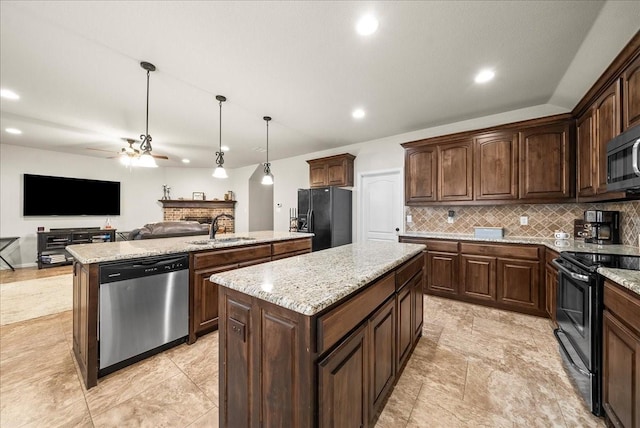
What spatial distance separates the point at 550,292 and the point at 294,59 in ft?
11.5

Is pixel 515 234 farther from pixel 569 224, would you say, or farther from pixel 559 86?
pixel 559 86

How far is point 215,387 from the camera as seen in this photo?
68.7 inches

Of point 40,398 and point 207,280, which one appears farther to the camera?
point 207,280

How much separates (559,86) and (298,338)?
3710 mm

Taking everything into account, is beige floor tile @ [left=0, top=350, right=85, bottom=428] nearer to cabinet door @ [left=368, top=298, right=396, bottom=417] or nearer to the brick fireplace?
cabinet door @ [left=368, top=298, right=396, bottom=417]

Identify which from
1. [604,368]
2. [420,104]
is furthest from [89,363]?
[420,104]

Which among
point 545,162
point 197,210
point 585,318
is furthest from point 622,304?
point 197,210

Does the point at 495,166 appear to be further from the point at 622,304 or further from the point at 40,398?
the point at 40,398

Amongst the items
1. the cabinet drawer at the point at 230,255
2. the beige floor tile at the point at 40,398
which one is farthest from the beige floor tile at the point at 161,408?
the cabinet drawer at the point at 230,255

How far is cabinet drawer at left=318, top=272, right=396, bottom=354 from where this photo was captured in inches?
36.7

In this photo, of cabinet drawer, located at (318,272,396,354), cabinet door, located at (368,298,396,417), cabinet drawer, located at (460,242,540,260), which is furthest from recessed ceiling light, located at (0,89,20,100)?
cabinet drawer, located at (460,242,540,260)

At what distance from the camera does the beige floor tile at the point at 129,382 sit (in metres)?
1.61

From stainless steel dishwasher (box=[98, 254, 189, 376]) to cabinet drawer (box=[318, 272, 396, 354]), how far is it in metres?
1.75

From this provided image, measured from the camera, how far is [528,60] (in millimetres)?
2256
